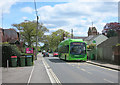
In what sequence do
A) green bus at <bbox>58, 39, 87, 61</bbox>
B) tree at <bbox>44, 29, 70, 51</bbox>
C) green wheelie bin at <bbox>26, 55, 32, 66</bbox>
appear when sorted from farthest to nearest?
1. tree at <bbox>44, 29, 70, 51</bbox>
2. green bus at <bbox>58, 39, 87, 61</bbox>
3. green wheelie bin at <bbox>26, 55, 32, 66</bbox>

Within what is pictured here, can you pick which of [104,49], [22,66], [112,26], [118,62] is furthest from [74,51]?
[112,26]

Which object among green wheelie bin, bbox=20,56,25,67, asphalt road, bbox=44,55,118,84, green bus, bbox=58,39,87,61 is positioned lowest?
asphalt road, bbox=44,55,118,84

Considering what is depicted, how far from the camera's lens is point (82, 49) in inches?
1113

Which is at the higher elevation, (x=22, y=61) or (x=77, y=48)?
(x=77, y=48)

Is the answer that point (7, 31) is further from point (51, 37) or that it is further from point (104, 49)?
point (104, 49)

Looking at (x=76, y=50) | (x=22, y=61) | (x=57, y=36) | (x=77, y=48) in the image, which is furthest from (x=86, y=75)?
(x=57, y=36)

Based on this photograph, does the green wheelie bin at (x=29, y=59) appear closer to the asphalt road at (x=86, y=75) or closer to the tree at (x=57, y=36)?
the asphalt road at (x=86, y=75)

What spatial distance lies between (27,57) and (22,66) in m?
1.17

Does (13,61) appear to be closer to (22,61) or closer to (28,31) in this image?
(22,61)

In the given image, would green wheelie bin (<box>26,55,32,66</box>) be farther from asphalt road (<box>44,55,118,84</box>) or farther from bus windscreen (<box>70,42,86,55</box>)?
bus windscreen (<box>70,42,86,55</box>)

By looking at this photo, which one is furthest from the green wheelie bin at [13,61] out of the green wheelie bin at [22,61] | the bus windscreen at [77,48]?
the bus windscreen at [77,48]

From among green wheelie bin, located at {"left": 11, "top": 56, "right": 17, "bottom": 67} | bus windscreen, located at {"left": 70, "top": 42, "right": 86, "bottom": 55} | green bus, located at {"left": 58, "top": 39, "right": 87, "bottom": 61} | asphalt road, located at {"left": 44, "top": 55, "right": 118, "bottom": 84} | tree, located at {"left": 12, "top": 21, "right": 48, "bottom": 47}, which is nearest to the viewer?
asphalt road, located at {"left": 44, "top": 55, "right": 118, "bottom": 84}

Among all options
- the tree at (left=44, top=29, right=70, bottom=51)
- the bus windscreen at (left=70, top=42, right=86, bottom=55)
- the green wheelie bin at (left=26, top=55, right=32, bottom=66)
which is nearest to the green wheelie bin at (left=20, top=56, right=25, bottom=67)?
the green wheelie bin at (left=26, top=55, right=32, bottom=66)

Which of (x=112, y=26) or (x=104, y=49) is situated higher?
(x=112, y=26)
